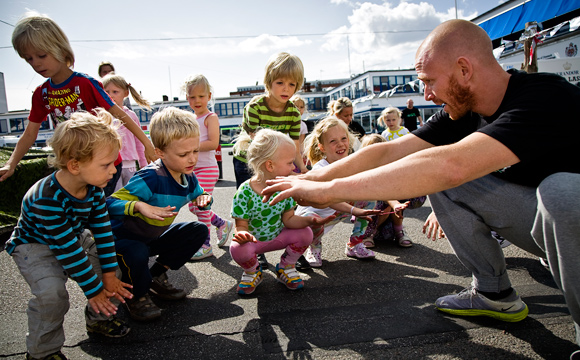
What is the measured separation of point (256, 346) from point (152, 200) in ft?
3.64

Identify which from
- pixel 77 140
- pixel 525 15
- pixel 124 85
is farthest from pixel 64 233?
pixel 525 15

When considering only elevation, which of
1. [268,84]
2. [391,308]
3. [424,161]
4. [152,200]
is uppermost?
[268,84]

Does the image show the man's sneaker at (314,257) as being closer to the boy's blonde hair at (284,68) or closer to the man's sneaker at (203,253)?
the man's sneaker at (203,253)

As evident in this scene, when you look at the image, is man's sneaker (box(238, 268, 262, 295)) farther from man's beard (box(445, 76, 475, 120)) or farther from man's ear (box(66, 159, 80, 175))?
man's beard (box(445, 76, 475, 120))

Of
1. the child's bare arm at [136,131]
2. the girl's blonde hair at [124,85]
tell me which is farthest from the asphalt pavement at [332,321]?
the girl's blonde hair at [124,85]

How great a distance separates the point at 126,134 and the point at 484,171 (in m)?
3.58

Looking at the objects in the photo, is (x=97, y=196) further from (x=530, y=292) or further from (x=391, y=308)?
(x=530, y=292)

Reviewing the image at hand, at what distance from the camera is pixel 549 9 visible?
15.3 meters

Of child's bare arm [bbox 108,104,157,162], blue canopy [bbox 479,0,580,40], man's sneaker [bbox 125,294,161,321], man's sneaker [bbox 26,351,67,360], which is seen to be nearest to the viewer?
man's sneaker [bbox 26,351,67,360]

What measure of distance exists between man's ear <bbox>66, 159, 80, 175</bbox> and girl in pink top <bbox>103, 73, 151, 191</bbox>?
2134 mm

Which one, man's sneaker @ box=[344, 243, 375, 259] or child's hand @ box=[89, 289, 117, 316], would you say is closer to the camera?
child's hand @ box=[89, 289, 117, 316]

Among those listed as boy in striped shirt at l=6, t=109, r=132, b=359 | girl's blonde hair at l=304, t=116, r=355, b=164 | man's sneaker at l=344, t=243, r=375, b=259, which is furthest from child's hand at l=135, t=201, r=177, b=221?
girl's blonde hair at l=304, t=116, r=355, b=164

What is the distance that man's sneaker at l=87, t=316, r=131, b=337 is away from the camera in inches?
75.2

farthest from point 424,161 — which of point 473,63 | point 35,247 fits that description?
point 35,247
